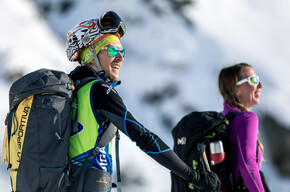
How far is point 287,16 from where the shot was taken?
3198cm

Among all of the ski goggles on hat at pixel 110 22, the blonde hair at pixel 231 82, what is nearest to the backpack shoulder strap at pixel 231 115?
the blonde hair at pixel 231 82

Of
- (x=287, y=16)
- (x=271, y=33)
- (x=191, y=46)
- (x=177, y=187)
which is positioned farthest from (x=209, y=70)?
(x=177, y=187)

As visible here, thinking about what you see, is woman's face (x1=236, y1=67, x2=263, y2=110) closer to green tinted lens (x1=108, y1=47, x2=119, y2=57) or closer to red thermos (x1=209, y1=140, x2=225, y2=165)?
red thermos (x1=209, y1=140, x2=225, y2=165)

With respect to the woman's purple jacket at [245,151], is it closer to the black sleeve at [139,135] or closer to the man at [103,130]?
the man at [103,130]

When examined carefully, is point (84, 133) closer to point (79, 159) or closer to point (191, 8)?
point (79, 159)

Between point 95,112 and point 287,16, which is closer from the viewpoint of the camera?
point 95,112

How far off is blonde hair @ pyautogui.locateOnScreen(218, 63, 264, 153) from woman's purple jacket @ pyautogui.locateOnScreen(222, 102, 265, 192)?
1.44ft

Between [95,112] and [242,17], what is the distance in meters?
30.8

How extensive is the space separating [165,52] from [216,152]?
21.6 m

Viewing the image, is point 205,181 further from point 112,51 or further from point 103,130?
point 112,51

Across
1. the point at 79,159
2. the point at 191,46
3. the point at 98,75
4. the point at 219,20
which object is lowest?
the point at 79,159

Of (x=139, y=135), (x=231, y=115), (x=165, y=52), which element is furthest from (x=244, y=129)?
(x=165, y=52)

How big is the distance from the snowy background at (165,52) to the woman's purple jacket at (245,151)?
30.2ft

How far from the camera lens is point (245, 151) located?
356cm
